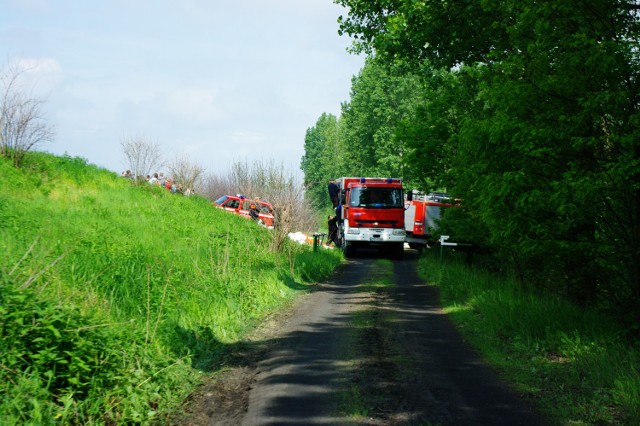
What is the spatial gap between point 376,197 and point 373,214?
780 millimetres

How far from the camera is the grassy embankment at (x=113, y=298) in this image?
616 cm

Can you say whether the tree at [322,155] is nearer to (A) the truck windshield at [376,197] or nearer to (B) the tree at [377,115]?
(B) the tree at [377,115]

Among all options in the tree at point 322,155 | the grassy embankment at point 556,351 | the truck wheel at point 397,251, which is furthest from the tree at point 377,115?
the grassy embankment at point 556,351

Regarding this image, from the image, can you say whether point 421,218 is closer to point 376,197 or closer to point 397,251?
point 397,251

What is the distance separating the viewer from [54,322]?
6.46 meters

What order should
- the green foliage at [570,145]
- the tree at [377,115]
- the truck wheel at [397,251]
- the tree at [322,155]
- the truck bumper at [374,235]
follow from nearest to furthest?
1. the green foliage at [570,145]
2. the truck bumper at [374,235]
3. the truck wheel at [397,251]
4. the tree at [377,115]
5. the tree at [322,155]

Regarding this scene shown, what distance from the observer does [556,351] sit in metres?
9.15

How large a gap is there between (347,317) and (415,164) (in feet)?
30.0

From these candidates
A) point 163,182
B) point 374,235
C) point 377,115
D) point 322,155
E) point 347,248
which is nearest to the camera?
point 374,235

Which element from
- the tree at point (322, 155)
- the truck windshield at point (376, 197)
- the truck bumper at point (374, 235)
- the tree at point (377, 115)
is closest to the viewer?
the truck bumper at point (374, 235)

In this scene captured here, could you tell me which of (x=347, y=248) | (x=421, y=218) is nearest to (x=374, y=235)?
(x=347, y=248)

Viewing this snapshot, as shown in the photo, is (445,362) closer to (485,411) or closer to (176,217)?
(485,411)

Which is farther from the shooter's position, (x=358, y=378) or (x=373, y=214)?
(x=373, y=214)

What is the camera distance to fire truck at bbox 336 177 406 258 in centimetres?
2750
